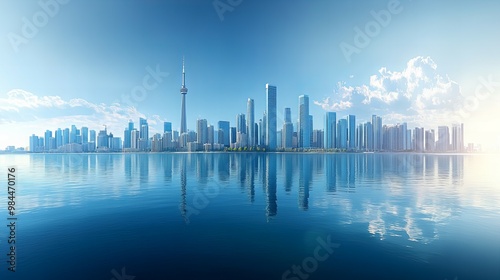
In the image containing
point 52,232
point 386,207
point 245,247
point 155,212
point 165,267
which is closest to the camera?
point 165,267

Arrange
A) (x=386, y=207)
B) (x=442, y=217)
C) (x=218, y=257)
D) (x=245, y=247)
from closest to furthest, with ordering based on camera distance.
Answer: (x=218, y=257), (x=245, y=247), (x=442, y=217), (x=386, y=207)

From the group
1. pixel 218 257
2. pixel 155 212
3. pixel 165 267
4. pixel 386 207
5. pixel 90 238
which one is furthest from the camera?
pixel 386 207

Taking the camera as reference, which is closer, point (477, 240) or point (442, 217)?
point (477, 240)

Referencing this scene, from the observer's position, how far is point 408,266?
17141 millimetres

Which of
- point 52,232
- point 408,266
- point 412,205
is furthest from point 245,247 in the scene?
point 412,205

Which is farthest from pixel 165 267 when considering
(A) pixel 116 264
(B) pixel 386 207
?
(B) pixel 386 207

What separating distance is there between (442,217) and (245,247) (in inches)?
935

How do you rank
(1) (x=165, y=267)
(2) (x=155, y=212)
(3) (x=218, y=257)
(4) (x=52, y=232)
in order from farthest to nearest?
(2) (x=155, y=212) < (4) (x=52, y=232) < (3) (x=218, y=257) < (1) (x=165, y=267)

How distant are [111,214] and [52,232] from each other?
6.61 meters

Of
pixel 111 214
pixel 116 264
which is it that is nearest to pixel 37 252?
pixel 116 264

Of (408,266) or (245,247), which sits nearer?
(408,266)

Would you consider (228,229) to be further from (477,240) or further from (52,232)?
(477,240)

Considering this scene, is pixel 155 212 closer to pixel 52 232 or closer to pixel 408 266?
pixel 52 232

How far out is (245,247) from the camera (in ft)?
65.6
